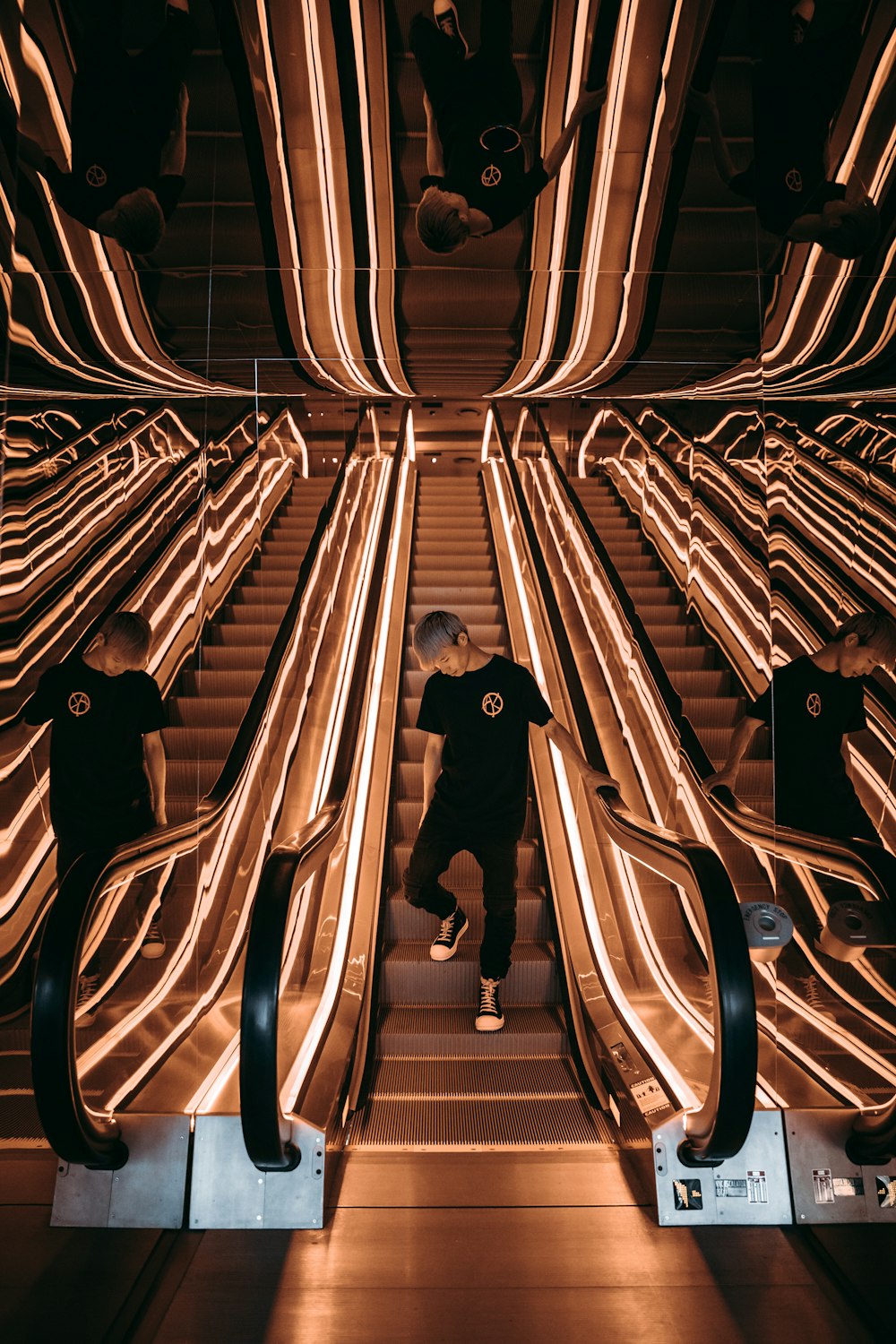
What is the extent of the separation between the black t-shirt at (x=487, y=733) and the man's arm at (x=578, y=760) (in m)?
0.11

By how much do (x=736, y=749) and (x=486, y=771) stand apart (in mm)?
958

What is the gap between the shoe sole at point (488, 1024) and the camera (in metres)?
3.58

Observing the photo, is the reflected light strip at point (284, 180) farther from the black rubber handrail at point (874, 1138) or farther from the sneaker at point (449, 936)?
the black rubber handrail at point (874, 1138)

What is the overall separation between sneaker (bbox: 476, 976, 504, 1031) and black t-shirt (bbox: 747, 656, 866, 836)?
4.29 ft

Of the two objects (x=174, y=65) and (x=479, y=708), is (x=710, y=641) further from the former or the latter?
(x=174, y=65)

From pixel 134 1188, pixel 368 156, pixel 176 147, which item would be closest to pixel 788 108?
pixel 368 156

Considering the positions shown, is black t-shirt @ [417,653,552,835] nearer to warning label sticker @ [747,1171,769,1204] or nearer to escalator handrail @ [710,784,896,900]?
escalator handrail @ [710,784,896,900]

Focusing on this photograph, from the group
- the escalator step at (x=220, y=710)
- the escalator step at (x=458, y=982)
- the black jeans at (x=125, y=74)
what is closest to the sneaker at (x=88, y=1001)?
the escalator step at (x=458, y=982)

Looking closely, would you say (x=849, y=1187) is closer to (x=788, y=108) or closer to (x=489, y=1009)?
(x=489, y=1009)

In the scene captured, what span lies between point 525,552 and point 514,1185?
159 inches

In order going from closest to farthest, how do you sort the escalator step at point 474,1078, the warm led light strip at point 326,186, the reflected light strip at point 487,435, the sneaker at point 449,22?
the escalator step at point 474,1078, the sneaker at point 449,22, the warm led light strip at point 326,186, the reflected light strip at point 487,435

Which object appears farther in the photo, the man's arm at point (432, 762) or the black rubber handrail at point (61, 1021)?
the man's arm at point (432, 762)

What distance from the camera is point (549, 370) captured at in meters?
4.91

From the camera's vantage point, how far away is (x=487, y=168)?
4.34 m
